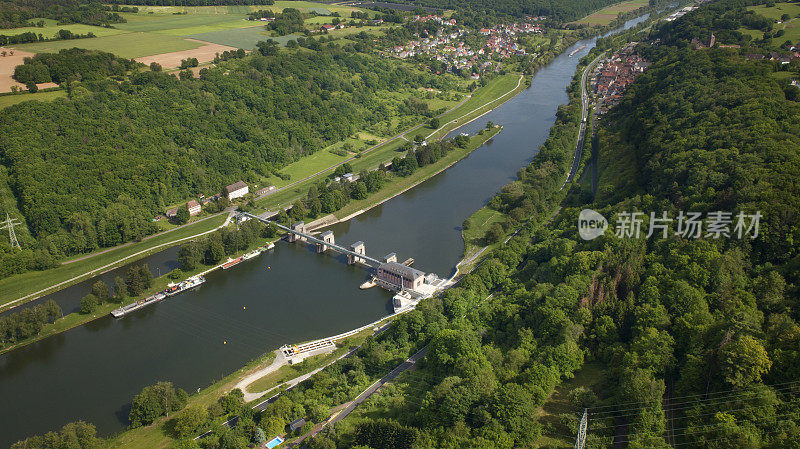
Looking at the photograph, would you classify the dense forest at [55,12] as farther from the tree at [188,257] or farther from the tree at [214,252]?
the tree at [214,252]

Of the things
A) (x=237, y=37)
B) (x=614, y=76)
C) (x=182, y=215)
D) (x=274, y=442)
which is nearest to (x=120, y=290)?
(x=182, y=215)

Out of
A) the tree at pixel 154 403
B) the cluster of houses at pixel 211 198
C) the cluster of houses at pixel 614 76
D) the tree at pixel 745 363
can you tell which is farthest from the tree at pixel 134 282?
the cluster of houses at pixel 614 76

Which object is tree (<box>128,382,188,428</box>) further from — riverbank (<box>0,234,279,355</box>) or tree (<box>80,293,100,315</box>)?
tree (<box>80,293,100,315</box>)

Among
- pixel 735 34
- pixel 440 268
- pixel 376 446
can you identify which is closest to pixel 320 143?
pixel 440 268

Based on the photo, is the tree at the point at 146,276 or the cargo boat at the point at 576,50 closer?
the tree at the point at 146,276

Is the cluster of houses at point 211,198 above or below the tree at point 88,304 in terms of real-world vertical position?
above

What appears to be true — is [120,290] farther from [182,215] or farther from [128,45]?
[128,45]

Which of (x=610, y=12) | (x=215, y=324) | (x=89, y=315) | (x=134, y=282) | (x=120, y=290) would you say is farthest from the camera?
(x=610, y=12)
